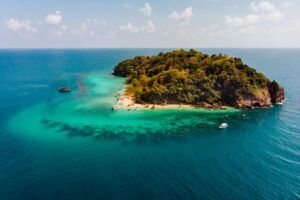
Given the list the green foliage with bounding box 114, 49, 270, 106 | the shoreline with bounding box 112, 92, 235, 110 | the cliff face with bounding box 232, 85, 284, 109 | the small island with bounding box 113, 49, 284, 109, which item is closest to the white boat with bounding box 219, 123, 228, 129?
the shoreline with bounding box 112, 92, 235, 110

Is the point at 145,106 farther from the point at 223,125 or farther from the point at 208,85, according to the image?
the point at 223,125

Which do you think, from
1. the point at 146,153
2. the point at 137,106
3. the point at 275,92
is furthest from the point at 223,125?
the point at 275,92

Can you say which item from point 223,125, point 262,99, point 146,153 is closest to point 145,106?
point 223,125

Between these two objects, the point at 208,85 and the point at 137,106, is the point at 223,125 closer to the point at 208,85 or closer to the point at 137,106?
the point at 208,85

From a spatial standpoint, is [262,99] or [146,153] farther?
[262,99]

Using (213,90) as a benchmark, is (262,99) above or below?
below

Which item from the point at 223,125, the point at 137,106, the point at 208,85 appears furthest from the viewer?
the point at 208,85

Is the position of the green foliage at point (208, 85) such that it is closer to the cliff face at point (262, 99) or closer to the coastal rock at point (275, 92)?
the cliff face at point (262, 99)

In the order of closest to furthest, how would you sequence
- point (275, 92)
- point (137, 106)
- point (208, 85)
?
point (137, 106), point (208, 85), point (275, 92)

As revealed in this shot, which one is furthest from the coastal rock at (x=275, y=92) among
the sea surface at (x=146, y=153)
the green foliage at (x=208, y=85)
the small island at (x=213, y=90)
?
the sea surface at (x=146, y=153)

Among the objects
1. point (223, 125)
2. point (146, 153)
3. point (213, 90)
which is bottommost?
point (146, 153)
